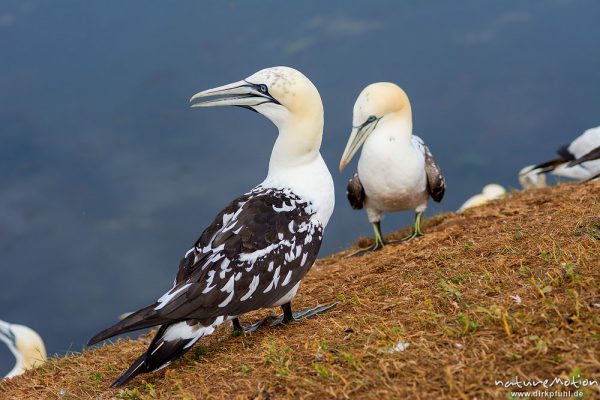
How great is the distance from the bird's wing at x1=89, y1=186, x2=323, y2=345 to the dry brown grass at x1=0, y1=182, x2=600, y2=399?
38 centimetres

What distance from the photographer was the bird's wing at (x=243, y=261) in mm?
5409

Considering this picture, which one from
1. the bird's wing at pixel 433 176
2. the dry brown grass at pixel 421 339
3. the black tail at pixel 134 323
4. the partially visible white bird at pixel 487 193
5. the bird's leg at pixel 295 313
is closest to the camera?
the dry brown grass at pixel 421 339

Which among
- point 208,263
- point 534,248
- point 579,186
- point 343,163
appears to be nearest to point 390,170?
point 343,163

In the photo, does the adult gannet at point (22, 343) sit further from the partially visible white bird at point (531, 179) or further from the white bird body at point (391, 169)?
the partially visible white bird at point (531, 179)

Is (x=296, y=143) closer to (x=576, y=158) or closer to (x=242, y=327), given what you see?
(x=242, y=327)

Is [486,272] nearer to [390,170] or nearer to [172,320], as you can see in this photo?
[172,320]

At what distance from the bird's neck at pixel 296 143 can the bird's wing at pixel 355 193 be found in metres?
3.91

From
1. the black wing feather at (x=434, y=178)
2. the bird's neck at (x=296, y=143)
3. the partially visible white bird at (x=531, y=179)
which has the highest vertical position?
the bird's neck at (x=296, y=143)

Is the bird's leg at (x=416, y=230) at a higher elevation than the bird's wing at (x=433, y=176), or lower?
lower

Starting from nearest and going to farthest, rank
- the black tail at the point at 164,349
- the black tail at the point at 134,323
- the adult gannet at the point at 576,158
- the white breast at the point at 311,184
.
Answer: the black tail at the point at 134,323
the black tail at the point at 164,349
the white breast at the point at 311,184
the adult gannet at the point at 576,158

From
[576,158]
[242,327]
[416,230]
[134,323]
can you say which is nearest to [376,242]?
[416,230]

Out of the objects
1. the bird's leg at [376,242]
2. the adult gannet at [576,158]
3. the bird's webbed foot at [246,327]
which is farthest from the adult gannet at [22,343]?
the adult gannet at [576,158]

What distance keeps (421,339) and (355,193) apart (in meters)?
5.79

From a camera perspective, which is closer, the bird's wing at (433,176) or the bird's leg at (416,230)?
the bird's leg at (416,230)
